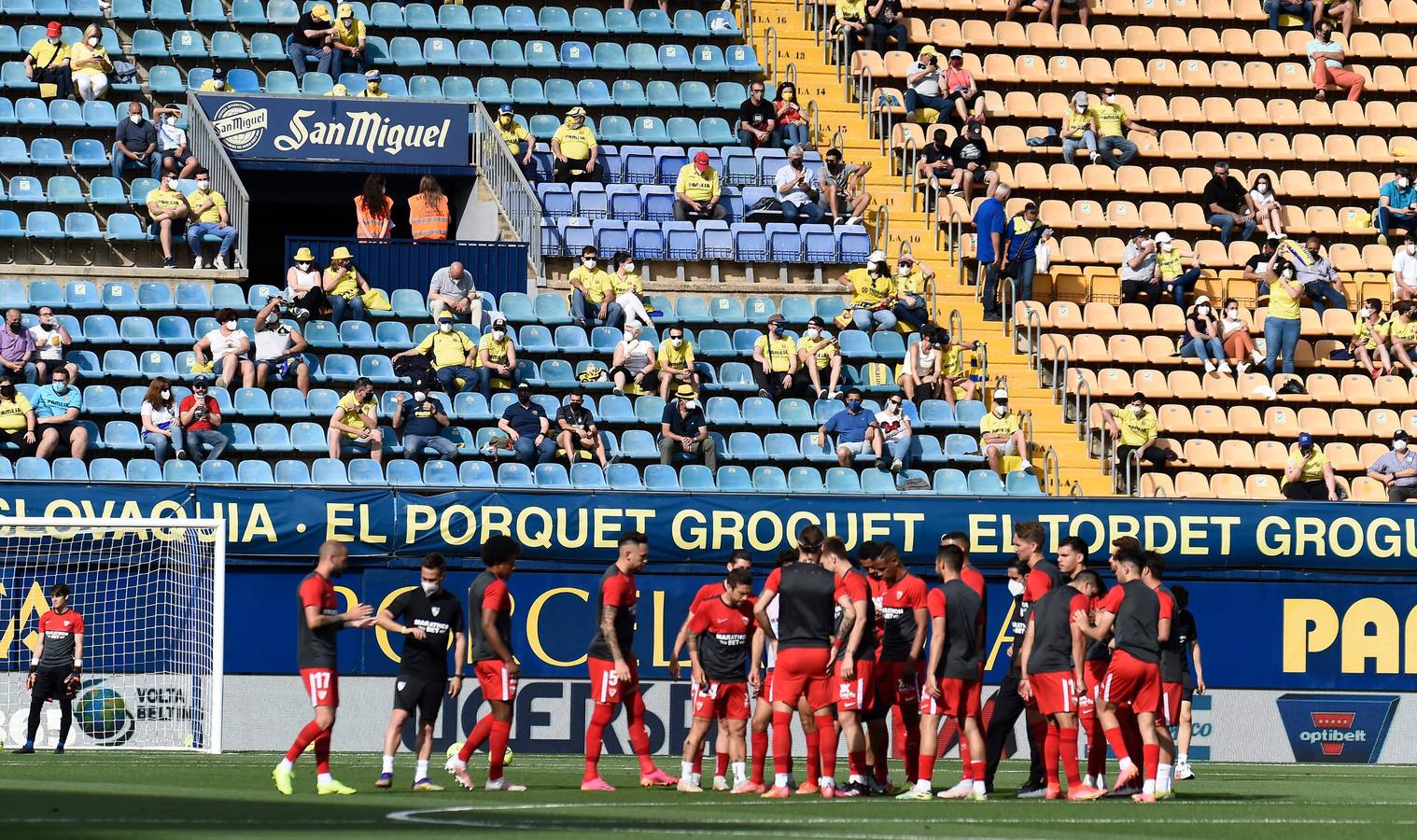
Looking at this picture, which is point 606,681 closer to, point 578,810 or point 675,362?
point 578,810

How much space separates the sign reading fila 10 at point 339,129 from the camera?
92.8ft

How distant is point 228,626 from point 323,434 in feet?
11.5

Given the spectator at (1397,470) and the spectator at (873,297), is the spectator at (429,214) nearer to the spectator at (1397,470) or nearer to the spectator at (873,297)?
the spectator at (873,297)

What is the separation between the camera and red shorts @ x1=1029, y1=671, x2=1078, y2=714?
1467 cm

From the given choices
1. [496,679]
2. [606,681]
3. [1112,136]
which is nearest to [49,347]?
[496,679]

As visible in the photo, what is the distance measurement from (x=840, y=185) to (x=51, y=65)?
1026 cm

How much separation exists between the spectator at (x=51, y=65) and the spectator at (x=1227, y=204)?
15.0 m

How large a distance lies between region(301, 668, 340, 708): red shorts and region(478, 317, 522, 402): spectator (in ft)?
35.0

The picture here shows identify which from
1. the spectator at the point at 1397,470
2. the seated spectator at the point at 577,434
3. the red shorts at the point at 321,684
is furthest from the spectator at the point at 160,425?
the spectator at the point at 1397,470

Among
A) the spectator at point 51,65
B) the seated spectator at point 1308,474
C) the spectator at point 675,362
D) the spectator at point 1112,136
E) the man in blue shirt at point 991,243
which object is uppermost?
the spectator at point 51,65

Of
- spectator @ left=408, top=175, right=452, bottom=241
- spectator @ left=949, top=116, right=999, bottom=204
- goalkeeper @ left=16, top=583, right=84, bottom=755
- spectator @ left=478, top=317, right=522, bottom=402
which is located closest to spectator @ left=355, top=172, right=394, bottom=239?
spectator @ left=408, top=175, right=452, bottom=241

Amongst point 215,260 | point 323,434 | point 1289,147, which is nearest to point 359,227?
point 215,260

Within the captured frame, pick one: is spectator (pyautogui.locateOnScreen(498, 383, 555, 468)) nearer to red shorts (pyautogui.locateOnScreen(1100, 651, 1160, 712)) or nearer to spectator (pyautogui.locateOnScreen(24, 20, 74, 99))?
spectator (pyautogui.locateOnScreen(24, 20, 74, 99))

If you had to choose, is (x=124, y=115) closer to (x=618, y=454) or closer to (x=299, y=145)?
(x=299, y=145)
